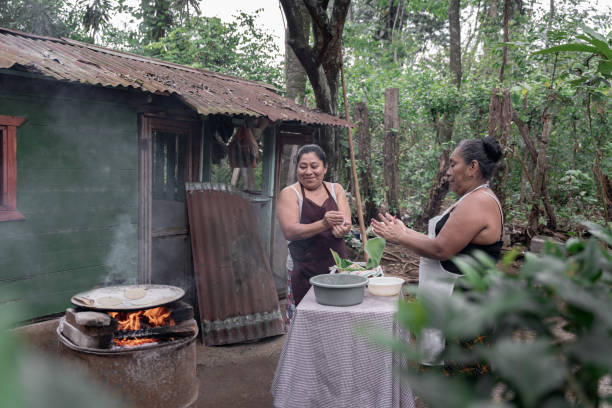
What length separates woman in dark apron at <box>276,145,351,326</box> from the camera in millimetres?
3625

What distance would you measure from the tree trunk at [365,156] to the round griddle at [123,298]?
20.7 feet

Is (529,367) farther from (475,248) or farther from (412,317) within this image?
(475,248)

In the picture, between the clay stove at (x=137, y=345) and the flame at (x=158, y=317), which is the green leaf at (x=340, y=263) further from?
the flame at (x=158, y=317)

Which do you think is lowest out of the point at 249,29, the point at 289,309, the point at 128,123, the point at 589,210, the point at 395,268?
the point at 395,268

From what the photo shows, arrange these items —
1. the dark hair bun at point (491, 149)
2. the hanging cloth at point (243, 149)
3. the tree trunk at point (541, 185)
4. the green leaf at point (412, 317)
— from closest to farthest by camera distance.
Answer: the green leaf at point (412, 317) < the dark hair bun at point (491, 149) < the hanging cloth at point (243, 149) < the tree trunk at point (541, 185)

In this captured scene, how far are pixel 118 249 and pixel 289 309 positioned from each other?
9.11 ft

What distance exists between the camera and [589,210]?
8867 mm

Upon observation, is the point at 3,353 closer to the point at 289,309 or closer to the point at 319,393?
the point at 319,393

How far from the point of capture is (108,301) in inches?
134

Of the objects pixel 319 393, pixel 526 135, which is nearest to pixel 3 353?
pixel 319 393

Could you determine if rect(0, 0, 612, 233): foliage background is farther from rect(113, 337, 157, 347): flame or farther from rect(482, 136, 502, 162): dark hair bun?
rect(113, 337, 157, 347): flame

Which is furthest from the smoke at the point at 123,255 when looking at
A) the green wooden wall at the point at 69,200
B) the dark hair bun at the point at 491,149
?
the dark hair bun at the point at 491,149

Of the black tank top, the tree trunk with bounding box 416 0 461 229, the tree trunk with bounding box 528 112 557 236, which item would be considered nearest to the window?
the black tank top

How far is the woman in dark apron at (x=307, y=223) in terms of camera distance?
11.9ft
